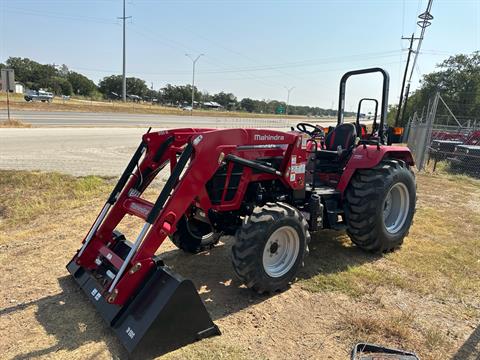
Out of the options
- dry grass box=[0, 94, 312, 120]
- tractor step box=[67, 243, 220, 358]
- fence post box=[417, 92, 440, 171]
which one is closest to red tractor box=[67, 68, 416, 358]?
tractor step box=[67, 243, 220, 358]

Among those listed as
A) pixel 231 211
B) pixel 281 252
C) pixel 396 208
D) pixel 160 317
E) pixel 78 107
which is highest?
pixel 231 211

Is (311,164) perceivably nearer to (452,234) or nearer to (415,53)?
(452,234)

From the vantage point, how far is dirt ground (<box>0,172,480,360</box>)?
10.3 ft

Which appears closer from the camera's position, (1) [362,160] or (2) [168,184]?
(2) [168,184]

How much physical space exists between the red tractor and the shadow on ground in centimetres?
14

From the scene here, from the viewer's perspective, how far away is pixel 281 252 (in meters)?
4.14

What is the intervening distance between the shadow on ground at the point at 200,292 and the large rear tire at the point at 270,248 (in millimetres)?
266

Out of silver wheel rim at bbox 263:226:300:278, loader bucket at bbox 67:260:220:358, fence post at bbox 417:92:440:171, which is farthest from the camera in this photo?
fence post at bbox 417:92:440:171

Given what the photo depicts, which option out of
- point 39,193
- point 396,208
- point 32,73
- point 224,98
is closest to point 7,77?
point 39,193

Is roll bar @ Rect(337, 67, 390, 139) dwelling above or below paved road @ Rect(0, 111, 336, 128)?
above

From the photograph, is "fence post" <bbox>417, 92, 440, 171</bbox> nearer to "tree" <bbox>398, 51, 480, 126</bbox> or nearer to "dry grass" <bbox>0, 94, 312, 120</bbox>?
"tree" <bbox>398, 51, 480, 126</bbox>

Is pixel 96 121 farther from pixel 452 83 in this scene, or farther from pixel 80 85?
pixel 80 85

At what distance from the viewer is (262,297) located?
13.0 feet

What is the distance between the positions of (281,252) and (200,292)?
0.93 m
